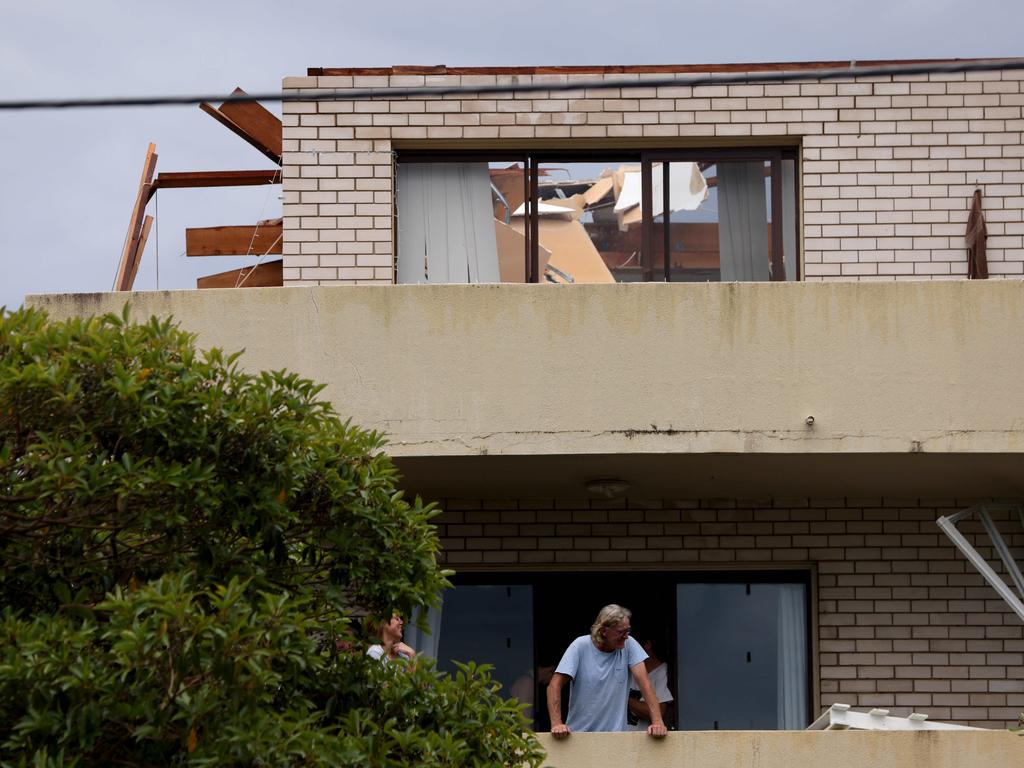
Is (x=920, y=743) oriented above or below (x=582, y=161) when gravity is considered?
below

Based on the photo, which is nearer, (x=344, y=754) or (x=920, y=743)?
(x=344, y=754)

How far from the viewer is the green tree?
540 cm

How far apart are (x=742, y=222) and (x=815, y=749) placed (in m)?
4.01

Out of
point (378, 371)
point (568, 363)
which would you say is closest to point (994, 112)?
point (568, 363)

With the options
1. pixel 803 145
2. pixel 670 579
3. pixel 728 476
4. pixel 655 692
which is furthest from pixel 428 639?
pixel 803 145

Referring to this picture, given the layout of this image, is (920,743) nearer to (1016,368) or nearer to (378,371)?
(1016,368)

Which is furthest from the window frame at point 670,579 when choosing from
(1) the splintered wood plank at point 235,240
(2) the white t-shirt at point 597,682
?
(1) the splintered wood plank at point 235,240

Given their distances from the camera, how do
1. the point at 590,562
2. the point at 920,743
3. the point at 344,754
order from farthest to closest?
the point at 590,562
the point at 920,743
the point at 344,754

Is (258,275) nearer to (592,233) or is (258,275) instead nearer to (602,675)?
(592,233)

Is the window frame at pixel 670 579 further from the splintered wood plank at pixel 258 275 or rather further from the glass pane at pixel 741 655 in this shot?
the splintered wood plank at pixel 258 275

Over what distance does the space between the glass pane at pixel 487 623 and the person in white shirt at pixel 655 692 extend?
0.83 metres

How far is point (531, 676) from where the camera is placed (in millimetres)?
11203

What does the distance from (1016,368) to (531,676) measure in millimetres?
3828

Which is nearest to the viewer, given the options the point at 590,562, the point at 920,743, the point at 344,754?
the point at 344,754
